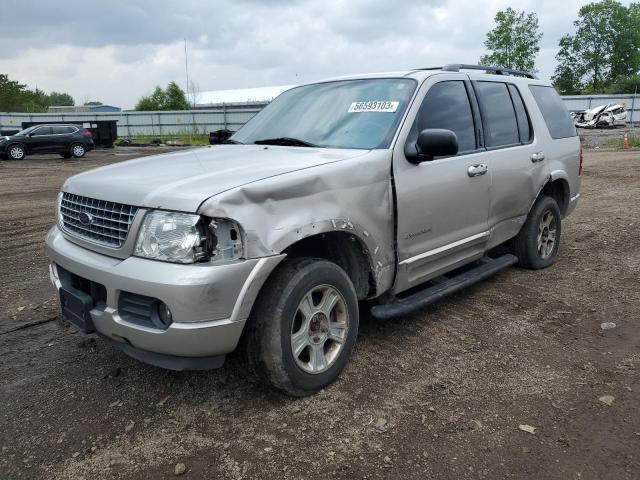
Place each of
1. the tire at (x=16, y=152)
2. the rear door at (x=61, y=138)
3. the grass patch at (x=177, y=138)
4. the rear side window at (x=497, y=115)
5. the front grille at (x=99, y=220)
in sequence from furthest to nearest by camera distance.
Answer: the grass patch at (x=177, y=138)
the rear door at (x=61, y=138)
the tire at (x=16, y=152)
the rear side window at (x=497, y=115)
the front grille at (x=99, y=220)

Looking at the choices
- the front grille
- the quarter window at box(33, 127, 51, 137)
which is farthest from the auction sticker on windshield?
the quarter window at box(33, 127, 51, 137)

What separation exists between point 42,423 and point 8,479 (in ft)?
1.46

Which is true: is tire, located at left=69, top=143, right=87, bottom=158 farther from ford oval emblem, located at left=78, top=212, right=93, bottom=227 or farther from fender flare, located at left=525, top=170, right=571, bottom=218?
ford oval emblem, located at left=78, top=212, right=93, bottom=227

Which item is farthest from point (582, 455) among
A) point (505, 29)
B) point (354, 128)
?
point (505, 29)

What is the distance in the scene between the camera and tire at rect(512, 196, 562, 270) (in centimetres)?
512

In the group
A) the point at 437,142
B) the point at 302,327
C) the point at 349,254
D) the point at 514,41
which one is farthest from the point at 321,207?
the point at 514,41

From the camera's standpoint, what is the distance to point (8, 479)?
2.44 metres

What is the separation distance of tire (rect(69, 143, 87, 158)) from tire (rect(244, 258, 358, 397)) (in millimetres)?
23519

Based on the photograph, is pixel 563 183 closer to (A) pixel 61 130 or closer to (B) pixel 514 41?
(A) pixel 61 130

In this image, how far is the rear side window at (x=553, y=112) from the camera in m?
5.27

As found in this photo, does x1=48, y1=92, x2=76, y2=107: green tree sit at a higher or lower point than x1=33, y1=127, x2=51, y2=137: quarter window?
higher

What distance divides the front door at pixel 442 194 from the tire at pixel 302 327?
1.91 ft

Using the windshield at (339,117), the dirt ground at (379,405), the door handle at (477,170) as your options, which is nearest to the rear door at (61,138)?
the dirt ground at (379,405)

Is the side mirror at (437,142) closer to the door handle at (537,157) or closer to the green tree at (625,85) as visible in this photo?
the door handle at (537,157)
